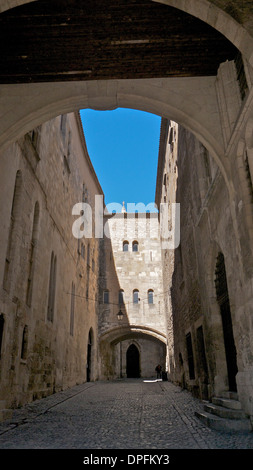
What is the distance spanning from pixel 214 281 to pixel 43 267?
16.8 feet

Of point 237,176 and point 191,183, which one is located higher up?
point 191,183

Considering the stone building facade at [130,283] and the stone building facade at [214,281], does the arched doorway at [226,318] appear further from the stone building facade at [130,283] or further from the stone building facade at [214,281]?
the stone building facade at [130,283]

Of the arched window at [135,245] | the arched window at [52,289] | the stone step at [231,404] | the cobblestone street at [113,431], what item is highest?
the arched window at [135,245]

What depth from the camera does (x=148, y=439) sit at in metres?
3.97

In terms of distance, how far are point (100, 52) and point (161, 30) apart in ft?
3.30

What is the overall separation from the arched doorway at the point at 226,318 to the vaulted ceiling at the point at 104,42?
3543 millimetres

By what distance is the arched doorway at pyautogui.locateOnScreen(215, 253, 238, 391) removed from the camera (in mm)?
6336

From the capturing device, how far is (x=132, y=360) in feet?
105

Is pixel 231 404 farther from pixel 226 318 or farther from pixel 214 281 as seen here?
pixel 214 281

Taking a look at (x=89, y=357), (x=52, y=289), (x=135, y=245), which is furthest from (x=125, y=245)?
(x=52, y=289)

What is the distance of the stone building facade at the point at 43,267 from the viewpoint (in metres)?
7.00

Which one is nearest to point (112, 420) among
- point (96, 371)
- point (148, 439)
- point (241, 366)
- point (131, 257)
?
point (148, 439)

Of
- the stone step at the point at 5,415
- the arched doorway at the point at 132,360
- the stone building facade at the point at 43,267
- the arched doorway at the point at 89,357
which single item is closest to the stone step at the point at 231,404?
the stone step at the point at 5,415
